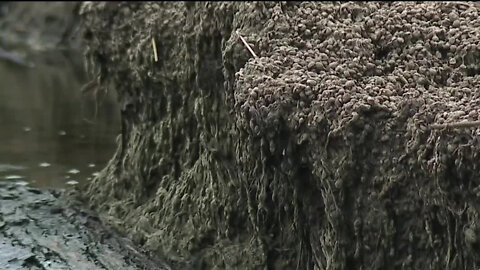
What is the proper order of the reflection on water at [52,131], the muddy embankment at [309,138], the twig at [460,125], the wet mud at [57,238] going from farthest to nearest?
the reflection on water at [52,131] → the wet mud at [57,238] → the muddy embankment at [309,138] → the twig at [460,125]

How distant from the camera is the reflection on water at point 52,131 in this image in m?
7.36

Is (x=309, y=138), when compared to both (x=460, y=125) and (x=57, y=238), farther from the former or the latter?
(x=57, y=238)

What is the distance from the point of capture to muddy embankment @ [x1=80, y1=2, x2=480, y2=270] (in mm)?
3748

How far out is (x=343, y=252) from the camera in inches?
158

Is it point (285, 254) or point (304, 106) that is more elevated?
point (304, 106)

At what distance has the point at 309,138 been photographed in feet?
13.3

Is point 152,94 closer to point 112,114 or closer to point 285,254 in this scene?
point 285,254

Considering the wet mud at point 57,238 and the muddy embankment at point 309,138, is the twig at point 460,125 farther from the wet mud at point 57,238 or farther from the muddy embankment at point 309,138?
the wet mud at point 57,238

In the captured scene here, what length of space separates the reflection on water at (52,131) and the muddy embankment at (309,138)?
4.72ft

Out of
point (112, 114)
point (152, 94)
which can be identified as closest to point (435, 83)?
point (152, 94)

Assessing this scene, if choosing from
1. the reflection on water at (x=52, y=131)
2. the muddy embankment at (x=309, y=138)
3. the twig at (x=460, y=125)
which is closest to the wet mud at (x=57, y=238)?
the muddy embankment at (x=309, y=138)

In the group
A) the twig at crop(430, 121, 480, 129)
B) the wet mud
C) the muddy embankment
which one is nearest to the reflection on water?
the wet mud

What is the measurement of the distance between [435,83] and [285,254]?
3.92 feet

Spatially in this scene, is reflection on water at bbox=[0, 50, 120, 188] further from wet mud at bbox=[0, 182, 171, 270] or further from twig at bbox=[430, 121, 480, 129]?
twig at bbox=[430, 121, 480, 129]
